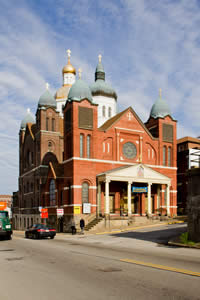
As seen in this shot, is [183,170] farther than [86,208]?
Yes

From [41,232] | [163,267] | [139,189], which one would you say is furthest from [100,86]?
[163,267]

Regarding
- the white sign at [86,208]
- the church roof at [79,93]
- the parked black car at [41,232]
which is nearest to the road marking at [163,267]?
the parked black car at [41,232]

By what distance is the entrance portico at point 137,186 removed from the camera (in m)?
40.1

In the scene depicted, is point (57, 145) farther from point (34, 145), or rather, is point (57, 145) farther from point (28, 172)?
point (28, 172)

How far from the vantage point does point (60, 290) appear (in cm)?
830

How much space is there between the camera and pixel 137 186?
4369 centimetres

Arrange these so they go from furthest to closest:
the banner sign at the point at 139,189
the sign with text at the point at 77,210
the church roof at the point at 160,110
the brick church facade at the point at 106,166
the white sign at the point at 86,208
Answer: the church roof at the point at 160,110
the banner sign at the point at 139,189
the brick church facade at the point at 106,166
the white sign at the point at 86,208
the sign with text at the point at 77,210

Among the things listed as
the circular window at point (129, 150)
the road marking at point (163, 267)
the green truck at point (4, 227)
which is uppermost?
the circular window at point (129, 150)

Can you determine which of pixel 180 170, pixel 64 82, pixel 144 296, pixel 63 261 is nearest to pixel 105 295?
pixel 144 296

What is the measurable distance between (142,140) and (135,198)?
752 centimetres

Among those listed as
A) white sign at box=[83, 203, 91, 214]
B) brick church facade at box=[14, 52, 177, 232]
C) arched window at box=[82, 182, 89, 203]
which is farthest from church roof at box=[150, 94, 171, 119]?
white sign at box=[83, 203, 91, 214]

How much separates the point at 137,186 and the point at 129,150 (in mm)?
4677

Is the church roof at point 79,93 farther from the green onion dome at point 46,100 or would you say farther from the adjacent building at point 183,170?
the adjacent building at point 183,170

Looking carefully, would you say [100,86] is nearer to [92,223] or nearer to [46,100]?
[46,100]
